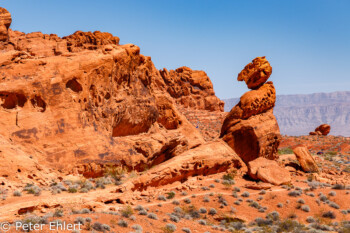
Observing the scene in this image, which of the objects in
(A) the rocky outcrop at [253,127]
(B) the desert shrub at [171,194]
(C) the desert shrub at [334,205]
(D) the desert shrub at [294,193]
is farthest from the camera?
(A) the rocky outcrop at [253,127]

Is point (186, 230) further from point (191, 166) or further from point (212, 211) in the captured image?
point (191, 166)

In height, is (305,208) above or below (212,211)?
below

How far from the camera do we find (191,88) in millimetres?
80688

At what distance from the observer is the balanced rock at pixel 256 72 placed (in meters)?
23.0

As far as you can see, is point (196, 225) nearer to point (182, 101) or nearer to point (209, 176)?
point (209, 176)

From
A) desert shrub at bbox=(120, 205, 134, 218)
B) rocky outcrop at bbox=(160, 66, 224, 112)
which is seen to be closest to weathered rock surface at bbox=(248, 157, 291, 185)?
desert shrub at bbox=(120, 205, 134, 218)

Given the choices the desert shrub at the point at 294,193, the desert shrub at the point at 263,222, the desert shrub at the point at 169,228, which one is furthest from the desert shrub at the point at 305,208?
the desert shrub at the point at 169,228

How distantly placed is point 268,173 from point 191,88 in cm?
6323

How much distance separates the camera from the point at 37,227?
28.3 feet

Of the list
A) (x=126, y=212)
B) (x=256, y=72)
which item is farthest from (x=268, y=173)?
(x=126, y=212)

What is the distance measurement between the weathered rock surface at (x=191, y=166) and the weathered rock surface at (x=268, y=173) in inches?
50.2

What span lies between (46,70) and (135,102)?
5707 millimetres

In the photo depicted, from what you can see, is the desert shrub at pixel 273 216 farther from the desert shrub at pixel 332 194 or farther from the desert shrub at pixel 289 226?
the desert shrub at pixel 332 194

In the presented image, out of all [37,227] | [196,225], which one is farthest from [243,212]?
[37,227]
